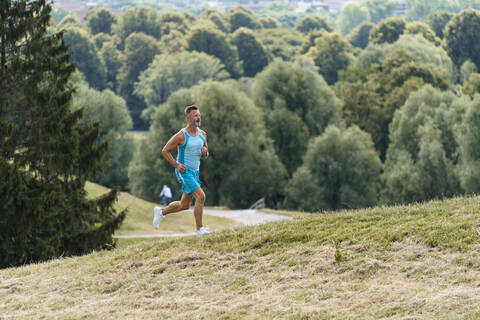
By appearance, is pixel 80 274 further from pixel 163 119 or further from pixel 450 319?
pixel 163 119

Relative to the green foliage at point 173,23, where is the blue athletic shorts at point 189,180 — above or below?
below

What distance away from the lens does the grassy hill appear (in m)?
9.18

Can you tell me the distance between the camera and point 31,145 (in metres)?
26.3

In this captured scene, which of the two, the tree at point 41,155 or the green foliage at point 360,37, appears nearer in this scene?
the tree at point 41,155

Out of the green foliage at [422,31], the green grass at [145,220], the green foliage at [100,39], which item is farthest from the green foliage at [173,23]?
the green grass at [145,220]

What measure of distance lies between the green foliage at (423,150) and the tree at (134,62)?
244 feet

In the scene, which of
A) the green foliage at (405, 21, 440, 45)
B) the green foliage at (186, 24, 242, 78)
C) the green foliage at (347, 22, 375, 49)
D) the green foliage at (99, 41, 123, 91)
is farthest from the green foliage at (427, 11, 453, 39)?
the green foliage at (99, 41, 123, 91)

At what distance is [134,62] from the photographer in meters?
132

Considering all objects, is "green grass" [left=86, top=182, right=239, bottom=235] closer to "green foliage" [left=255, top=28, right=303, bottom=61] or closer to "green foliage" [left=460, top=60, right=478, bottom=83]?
"green foliage" [left=460, top=60, right=478, bottom=83]

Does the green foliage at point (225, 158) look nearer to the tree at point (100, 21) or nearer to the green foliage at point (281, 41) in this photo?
the green foliage at point (281, 41)

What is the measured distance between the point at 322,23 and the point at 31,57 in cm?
14768

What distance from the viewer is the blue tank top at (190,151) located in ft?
41.8

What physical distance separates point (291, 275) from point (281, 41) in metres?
145

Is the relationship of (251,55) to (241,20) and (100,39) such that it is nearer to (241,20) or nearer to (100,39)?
(241,20)
